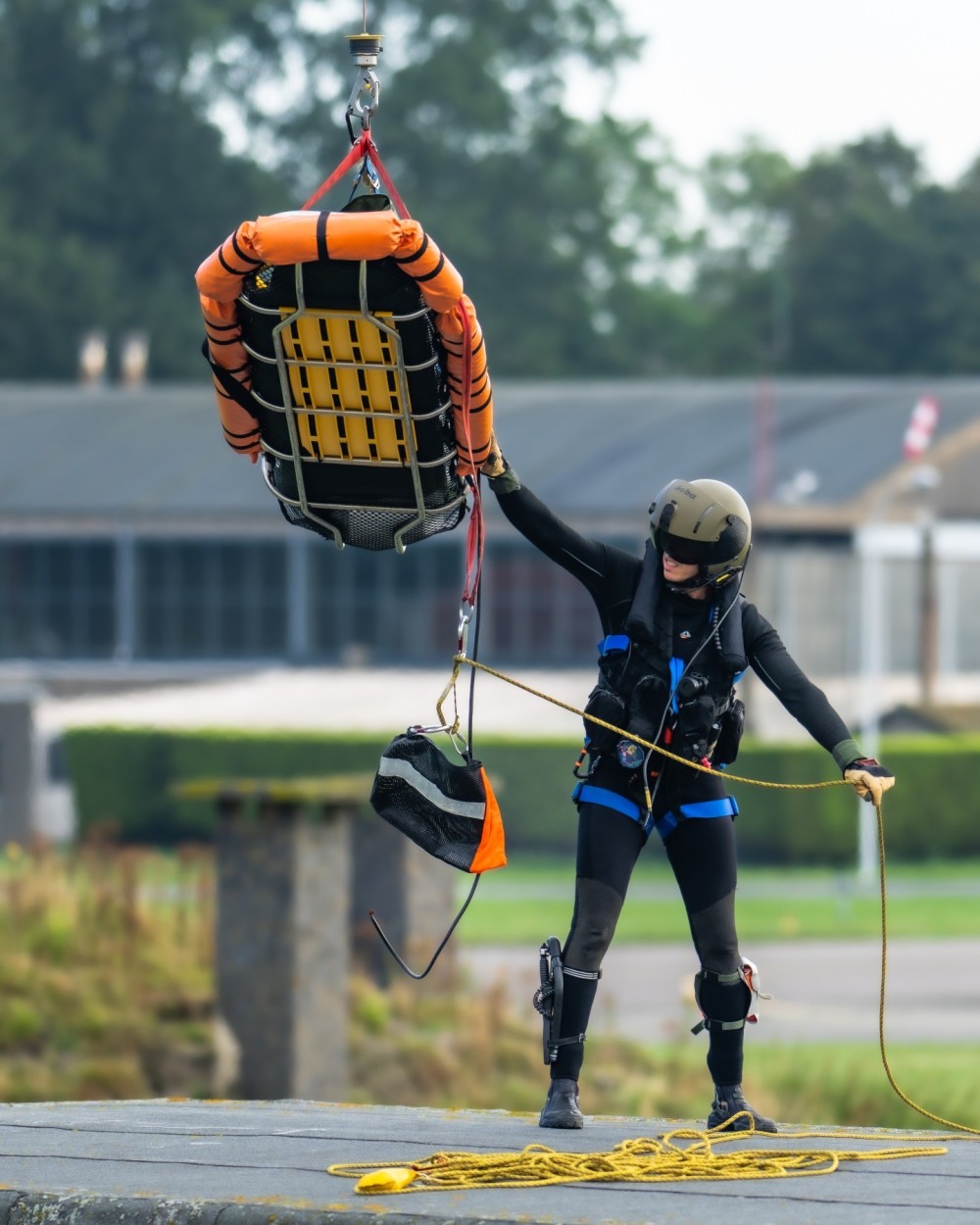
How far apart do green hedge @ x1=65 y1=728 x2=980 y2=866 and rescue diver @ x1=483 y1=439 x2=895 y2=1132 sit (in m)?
24.4

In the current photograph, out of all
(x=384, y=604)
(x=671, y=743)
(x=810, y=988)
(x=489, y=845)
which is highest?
(x=384, y=604)

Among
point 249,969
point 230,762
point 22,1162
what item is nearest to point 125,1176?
point 22,1162

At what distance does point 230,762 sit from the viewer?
36.2 m

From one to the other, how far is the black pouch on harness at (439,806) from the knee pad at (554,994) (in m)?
0.37

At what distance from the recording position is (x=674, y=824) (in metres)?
8.31

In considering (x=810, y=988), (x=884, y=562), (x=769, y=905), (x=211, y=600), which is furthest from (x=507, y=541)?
(x=810, y=988)

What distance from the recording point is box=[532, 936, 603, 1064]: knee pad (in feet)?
26.9

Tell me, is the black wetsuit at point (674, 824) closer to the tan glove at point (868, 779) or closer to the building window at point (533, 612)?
the tan glove at point (868, 779)

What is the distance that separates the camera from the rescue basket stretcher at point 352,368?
7805mm

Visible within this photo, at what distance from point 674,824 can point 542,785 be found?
26119mm

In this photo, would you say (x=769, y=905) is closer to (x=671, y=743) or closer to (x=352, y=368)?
(x=671, y=743)

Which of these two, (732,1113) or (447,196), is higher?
(447,196)

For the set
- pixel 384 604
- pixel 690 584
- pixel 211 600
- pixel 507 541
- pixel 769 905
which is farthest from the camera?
pixel 211 600

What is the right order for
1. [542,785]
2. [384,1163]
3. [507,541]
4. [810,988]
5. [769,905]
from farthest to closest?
1. [507,541]
2. [542,785]
3. [769,905]
4. [810,988]
5. [384,1163]
